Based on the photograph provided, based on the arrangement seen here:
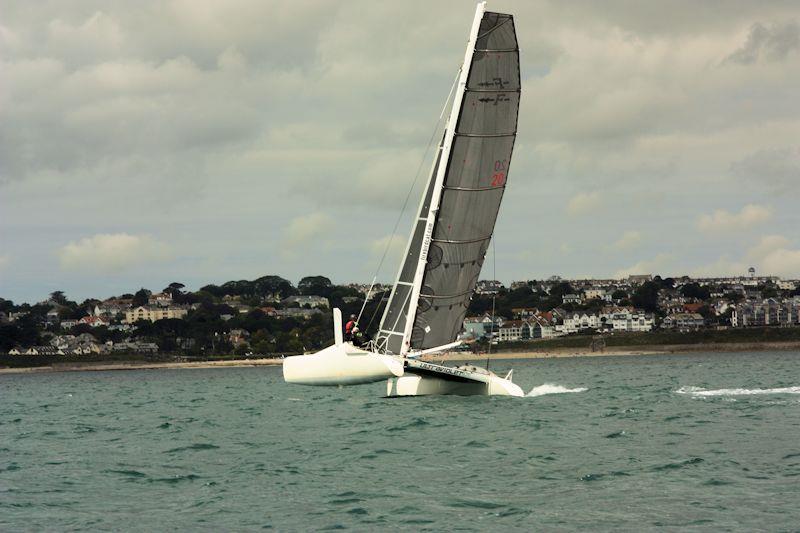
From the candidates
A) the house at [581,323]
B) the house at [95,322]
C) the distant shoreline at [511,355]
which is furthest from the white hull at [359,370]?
the house at [95,322]

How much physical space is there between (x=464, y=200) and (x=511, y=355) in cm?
11544

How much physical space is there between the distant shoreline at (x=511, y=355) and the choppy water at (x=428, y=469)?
105 meters

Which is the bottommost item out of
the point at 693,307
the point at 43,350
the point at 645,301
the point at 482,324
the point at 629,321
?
the point at 43,350

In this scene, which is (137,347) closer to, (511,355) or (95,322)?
(95,322)

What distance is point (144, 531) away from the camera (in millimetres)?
13742

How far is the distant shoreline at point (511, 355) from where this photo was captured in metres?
135

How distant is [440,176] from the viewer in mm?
28219

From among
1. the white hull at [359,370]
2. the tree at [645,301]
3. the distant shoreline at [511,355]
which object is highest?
the tree at [645,301]

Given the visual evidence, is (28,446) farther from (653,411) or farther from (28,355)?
(28,355)

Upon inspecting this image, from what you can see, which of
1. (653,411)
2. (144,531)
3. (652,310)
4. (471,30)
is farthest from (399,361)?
(652,310)

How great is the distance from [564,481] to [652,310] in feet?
599

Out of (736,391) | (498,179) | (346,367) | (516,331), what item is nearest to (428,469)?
(346,367)

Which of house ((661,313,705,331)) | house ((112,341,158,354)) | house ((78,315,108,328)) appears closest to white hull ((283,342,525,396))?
house ((112,341,158,354))

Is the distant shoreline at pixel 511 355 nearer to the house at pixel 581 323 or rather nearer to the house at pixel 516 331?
the house at pixel 516 331
